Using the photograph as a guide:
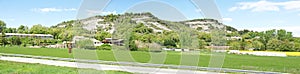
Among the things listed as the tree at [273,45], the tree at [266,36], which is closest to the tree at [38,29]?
the tree at [266,36]

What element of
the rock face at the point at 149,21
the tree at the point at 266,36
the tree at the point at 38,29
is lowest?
the tree at the point at 266,36

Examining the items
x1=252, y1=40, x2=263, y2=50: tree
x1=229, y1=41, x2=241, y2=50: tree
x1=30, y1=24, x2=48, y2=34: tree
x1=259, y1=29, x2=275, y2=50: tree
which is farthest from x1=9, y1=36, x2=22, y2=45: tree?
x1=259, y1=29, x2=275, y2=50: tree

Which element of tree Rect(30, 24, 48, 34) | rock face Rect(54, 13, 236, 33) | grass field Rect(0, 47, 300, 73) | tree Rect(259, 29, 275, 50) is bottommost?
grass field Rect(0, 47, 300, 73)

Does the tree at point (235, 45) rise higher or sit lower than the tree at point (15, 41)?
lower

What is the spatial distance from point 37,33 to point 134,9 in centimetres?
5765

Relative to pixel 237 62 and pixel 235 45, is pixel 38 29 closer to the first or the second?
pixel 235 45

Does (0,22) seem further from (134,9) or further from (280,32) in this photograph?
(134,9)

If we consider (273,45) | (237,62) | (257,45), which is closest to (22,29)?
(257,45)

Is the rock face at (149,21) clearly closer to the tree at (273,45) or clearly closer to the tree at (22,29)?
the tree at (273,45)

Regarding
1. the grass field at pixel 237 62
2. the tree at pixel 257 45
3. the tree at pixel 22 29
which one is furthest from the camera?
the tree at pixel 22 29

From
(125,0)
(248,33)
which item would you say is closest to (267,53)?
(248,33)

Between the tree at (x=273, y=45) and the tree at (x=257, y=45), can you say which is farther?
the tree at (x=257, y=45)

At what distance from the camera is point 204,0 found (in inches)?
226

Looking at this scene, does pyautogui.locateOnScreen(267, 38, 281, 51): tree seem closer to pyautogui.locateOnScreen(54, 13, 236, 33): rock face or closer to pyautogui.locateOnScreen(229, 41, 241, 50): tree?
pyautogui.locateOnScreen(229, 41, 241, 50): tree
